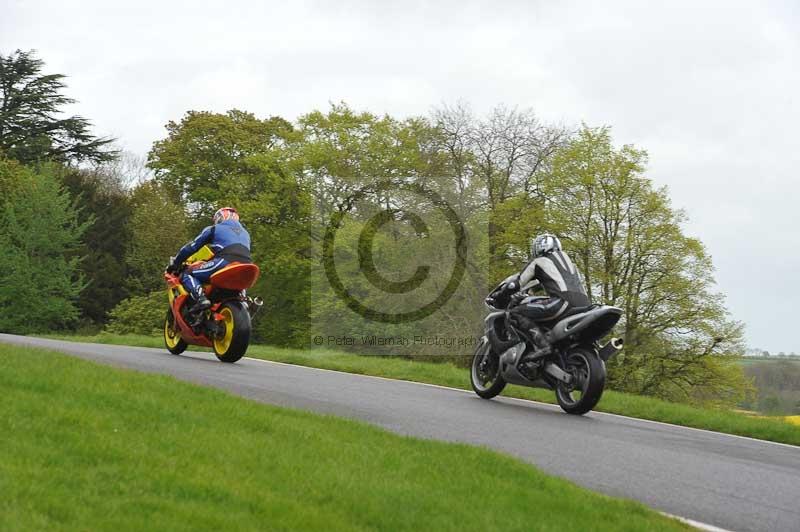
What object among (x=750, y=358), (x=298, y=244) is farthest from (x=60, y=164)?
(x=750, y=358)

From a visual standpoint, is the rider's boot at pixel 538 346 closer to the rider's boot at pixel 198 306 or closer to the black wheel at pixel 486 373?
the black wheel at pixel 486 373

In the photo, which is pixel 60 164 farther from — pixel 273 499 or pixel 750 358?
pixel 273 499

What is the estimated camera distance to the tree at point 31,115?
54406 mm

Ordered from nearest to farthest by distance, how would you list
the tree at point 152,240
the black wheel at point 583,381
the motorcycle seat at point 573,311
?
the black wheel at point 583,381
the motorcycle seat at point 573,311
the tree at point 152,240

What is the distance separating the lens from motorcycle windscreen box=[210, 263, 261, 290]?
1371 cm

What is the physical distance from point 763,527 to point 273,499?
10.6 ft

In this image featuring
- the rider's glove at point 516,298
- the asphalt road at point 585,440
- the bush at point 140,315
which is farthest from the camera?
the bush at point 140,315

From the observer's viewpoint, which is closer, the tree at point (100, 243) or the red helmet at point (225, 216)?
the red helmet at point (225, 216)

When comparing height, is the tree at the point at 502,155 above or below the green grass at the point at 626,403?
above

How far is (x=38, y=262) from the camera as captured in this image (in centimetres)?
4459

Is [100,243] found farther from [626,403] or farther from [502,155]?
[626,403]

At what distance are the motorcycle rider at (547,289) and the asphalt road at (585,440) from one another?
1179 millimetres

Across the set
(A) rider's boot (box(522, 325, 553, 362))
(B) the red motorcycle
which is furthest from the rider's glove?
(B) the red motorcycle

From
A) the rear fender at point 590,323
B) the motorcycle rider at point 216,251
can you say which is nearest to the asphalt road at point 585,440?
the rear fender at point 590,323
